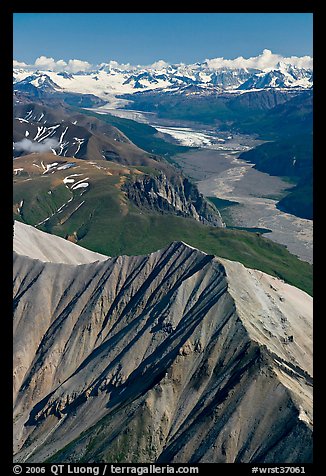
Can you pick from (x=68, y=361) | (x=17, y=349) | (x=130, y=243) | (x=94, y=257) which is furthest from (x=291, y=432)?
(x=130, y=243)

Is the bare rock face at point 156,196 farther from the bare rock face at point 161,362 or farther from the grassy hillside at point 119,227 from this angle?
the bare rock face at point 161,362

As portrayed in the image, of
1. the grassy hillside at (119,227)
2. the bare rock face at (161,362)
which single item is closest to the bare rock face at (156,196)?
the grassy hillside at (119,227)

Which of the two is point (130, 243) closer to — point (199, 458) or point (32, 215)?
point (32, 215)

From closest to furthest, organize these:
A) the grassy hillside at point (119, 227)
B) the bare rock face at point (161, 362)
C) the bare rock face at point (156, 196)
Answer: the bare rock face at point (161, 362), the grassy hillside at point (119, 227), the bare rock face at point (156, 196)

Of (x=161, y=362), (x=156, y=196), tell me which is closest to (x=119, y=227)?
(x=156, y=196)

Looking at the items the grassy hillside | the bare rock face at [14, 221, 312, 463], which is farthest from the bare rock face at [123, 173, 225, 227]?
the bare rock face at [14, 221, 312, 463]

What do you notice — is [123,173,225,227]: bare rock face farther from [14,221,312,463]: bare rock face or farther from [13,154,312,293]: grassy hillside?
[14,221,312,463]: bare rock face
